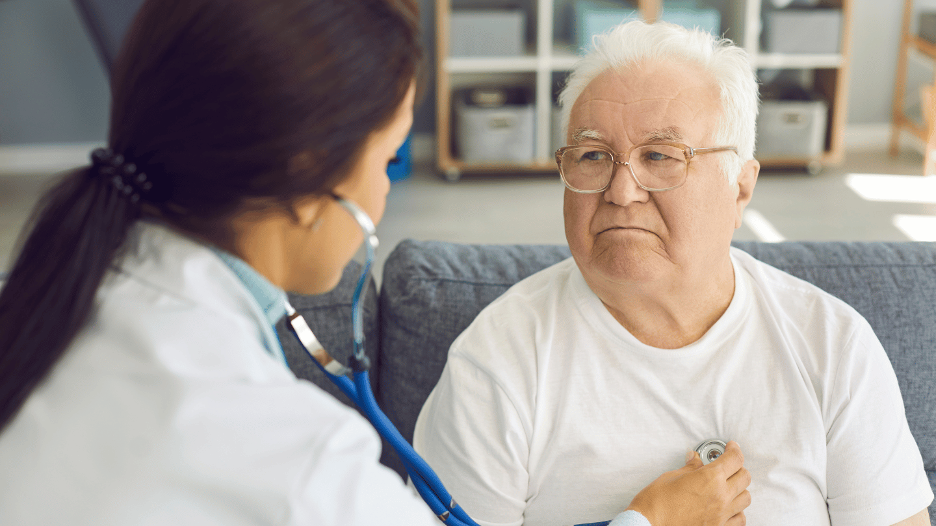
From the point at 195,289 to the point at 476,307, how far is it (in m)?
0.77

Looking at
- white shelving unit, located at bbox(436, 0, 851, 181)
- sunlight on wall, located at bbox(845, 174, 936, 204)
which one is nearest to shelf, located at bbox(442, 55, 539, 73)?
white shelving unit, located at bbox(436, 0, 851, 181)

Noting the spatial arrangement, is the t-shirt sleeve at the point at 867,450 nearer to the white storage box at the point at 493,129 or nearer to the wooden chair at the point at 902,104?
the white storage box at the point at 493,129

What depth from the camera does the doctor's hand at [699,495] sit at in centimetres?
Answer: 106

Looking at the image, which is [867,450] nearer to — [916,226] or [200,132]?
[200,132]

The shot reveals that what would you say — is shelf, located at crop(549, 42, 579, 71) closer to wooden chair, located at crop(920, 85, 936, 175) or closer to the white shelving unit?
the white shelving unit

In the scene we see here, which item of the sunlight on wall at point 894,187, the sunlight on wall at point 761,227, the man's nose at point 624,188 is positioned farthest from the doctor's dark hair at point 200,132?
the sunlight on wall at point 894,187

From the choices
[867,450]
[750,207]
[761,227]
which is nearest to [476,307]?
[867,450]

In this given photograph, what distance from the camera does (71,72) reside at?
4.53 metres

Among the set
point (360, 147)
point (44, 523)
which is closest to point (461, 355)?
point (360, 147)

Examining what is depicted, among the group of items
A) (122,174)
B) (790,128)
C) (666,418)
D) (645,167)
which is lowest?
(790,128)

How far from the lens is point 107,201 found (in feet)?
2.17

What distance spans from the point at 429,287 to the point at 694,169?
479 mm

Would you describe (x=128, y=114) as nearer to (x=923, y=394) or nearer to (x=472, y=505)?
(x=472, y=505)

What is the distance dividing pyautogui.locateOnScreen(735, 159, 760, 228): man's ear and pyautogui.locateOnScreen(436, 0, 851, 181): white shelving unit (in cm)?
298
